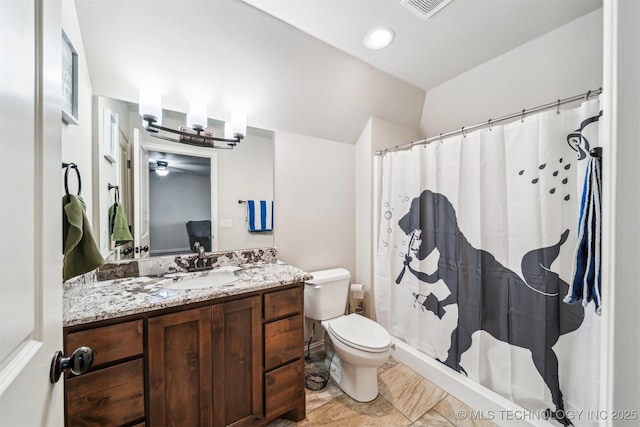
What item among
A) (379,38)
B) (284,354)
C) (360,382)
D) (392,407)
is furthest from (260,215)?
(392,407)

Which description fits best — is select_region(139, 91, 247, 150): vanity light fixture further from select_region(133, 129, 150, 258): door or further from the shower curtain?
the shower curtain

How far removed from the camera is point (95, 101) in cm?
138

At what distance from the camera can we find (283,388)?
56.7 inches

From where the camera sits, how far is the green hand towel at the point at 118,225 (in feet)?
4.66

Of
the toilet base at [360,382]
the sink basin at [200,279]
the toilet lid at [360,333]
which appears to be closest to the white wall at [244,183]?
the sink basin at [200,279]

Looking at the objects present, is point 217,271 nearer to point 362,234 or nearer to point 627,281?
point 362,234

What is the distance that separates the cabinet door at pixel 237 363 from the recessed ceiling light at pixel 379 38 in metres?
1.76

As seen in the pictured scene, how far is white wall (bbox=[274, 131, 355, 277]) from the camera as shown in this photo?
204 centimetres

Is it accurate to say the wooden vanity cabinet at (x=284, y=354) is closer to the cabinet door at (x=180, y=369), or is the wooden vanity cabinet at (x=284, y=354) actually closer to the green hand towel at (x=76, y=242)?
the cabinet door at (x=180, y=369)

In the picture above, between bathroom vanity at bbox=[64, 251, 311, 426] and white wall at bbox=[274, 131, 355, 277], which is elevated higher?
white wall at bbox=[274, 131, 355, 277]

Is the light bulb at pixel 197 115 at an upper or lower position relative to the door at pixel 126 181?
upper

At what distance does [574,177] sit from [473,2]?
109 cm

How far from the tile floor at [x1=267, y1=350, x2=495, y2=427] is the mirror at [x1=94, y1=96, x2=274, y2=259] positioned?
45.5 inches

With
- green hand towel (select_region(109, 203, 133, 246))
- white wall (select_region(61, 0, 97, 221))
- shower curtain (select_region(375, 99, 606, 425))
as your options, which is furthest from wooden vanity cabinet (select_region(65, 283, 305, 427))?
shower curtain (select_region(375, 99, 606, 425))
